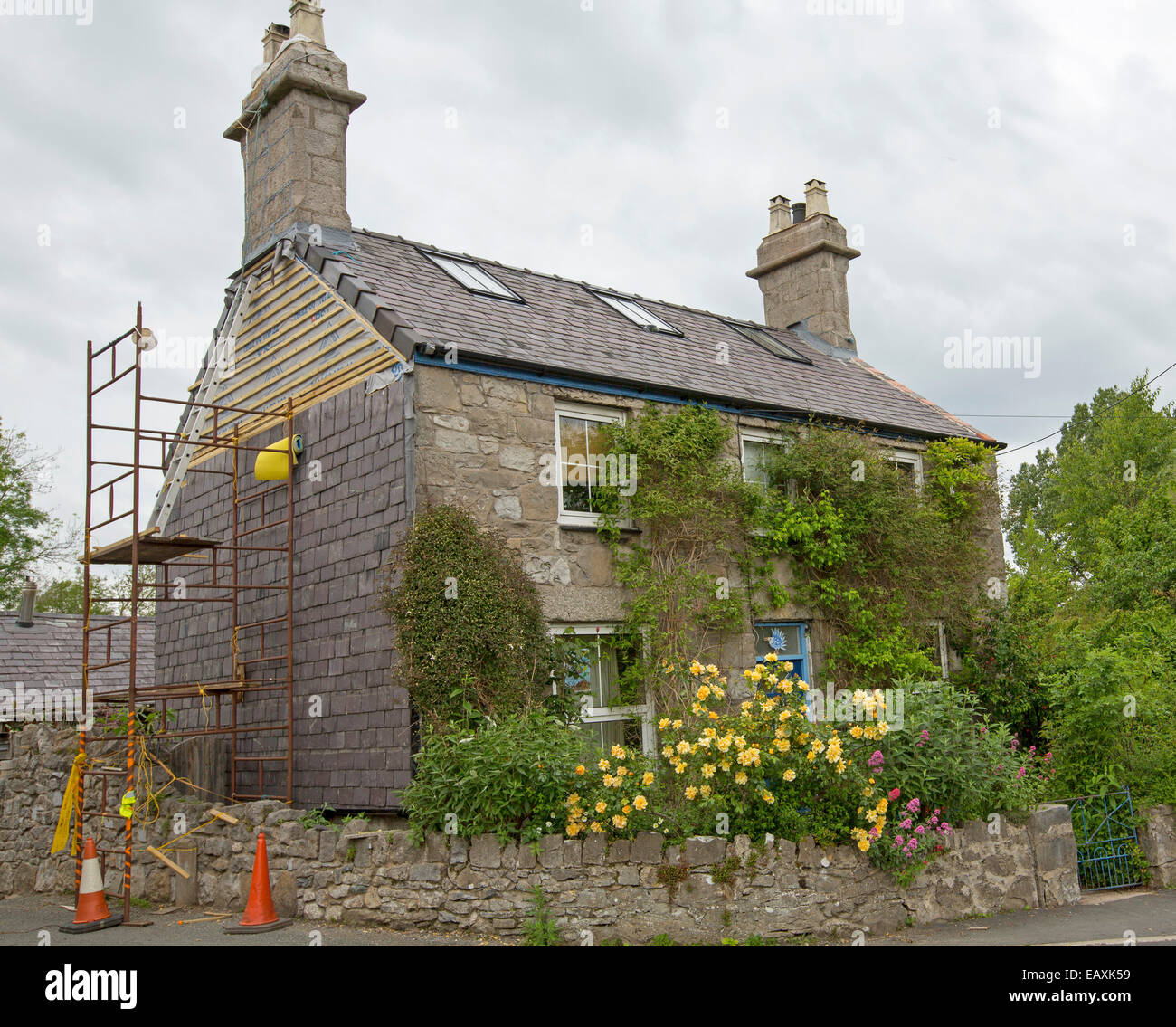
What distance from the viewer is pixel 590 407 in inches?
492

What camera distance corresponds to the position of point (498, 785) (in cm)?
884

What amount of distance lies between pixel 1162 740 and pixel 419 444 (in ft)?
27.6

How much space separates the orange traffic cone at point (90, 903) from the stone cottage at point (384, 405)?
2205 millimetres

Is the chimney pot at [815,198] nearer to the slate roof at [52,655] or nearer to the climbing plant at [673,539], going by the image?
the climbing plant at [673,539]

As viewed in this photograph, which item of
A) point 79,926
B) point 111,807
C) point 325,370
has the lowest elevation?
point 79,926

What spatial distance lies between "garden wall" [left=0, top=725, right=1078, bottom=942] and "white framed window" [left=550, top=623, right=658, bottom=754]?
9.51ft

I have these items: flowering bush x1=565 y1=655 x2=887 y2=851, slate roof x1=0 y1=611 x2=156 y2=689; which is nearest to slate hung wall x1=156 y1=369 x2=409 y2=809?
flowering bush x1=565 y1=655 x2=887 y2=851

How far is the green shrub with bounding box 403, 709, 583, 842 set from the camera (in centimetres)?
882

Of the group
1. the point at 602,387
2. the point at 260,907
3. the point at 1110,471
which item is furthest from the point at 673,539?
the point at 1110,471

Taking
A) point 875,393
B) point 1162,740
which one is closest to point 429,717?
point 1162,740

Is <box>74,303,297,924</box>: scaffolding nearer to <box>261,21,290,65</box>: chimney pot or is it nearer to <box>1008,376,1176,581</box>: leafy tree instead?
<box>261,21,290,65</box>: chimney pot

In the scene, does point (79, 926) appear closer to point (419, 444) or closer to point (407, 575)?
point (407, 575)

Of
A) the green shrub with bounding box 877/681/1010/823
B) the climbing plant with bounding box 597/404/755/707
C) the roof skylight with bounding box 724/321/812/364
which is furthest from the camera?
the roof skylight with bounding box 724/321/812/364
